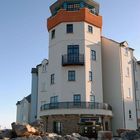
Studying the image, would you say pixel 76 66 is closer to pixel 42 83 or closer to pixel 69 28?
pixel 69 28

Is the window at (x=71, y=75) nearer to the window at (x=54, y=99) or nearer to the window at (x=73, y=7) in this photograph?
the window at (x=54, y=99)

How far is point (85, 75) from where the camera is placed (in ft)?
139

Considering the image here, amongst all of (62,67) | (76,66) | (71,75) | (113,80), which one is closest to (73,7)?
(76,66)

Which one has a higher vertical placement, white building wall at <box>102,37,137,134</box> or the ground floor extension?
white building wall at <box>102,37,137,134</box>

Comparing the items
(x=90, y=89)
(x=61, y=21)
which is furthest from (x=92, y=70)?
(x=61, y=21)

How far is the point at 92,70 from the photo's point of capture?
142 ft

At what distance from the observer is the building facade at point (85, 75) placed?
132ft

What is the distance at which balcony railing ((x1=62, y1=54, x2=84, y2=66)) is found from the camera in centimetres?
4216

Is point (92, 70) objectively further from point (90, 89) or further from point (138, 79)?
point (138, 79)

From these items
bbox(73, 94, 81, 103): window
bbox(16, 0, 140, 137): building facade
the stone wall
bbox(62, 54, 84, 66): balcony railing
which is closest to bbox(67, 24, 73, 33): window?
bbox(16, 0, 140, 137): building facade

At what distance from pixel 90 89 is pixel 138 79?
34.9 feet

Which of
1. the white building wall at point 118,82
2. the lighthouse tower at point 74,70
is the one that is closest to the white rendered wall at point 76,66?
the lighthouse tower at point 74,70

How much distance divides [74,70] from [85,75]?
1.74m

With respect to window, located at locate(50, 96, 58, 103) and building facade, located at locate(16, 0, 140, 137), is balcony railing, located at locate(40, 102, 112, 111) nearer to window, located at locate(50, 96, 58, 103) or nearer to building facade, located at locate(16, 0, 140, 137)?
building facade, located at locate(16, 0, 140, 137)
